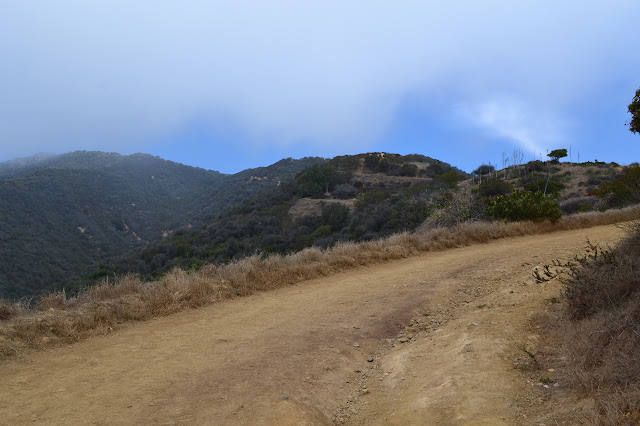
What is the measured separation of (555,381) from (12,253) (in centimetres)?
3833

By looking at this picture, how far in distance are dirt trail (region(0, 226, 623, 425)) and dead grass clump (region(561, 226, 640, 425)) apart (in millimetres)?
517

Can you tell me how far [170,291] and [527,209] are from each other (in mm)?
12774

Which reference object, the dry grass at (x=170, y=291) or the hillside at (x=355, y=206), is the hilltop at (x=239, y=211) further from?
the dry grass at (x=170, y=291)

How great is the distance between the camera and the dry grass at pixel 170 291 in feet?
18.4

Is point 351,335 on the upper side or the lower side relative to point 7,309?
lower

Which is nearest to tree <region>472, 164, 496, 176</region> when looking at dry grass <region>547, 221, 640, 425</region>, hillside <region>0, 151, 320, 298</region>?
hillside <region>0, 151, 320, 298</region>

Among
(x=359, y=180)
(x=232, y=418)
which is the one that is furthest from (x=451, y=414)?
(x=359, y=180)

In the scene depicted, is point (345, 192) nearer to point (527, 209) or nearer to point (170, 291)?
point (527, 209)

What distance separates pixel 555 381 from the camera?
12.6ft

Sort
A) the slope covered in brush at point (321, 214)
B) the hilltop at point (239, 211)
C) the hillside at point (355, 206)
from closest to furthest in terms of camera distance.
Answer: the hillside at point (355, 206)
the slope covered in brush at point (321, 214)
the hilltop at point (239, 211)

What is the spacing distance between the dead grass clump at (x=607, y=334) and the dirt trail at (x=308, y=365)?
52 cm

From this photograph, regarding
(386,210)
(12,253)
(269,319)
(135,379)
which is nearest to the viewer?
(135,379)

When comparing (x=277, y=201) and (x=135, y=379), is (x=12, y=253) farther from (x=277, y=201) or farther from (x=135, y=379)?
(x=135, y=379)

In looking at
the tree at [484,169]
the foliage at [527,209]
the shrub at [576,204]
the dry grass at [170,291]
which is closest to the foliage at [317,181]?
the tree at [484,169]
